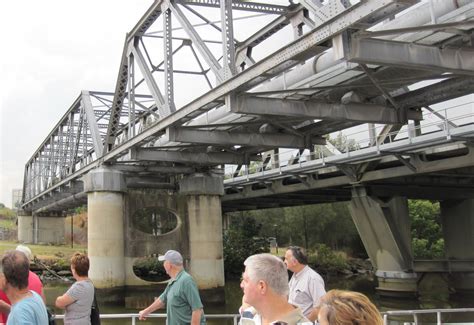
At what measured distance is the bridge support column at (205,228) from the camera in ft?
88.9

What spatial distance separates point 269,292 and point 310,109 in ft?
45.1

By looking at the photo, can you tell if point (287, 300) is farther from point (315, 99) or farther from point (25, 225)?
point (25, 225)

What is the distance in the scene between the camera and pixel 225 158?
26234mm

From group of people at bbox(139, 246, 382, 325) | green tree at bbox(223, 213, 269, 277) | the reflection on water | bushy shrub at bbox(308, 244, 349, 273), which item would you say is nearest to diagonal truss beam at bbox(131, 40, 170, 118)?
the reflection on water

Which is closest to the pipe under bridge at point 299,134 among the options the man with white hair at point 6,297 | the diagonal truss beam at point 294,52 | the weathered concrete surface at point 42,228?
the diagonal truss beam at point 294,52

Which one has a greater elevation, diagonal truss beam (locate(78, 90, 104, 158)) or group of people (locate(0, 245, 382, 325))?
diagonal truss beam (locate(78, 90, 104, 158))

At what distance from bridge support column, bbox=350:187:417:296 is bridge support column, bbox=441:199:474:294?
12.8ft

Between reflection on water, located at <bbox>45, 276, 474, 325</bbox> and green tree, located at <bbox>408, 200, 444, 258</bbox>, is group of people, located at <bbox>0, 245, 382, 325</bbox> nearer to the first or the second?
reflection on water, located at <bbox>45, 276, 474, 325</bbox>

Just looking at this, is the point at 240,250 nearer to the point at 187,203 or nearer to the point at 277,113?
the point at 187,203

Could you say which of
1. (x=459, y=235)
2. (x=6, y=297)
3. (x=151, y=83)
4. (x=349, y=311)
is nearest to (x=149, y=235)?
(x=151, y=83)

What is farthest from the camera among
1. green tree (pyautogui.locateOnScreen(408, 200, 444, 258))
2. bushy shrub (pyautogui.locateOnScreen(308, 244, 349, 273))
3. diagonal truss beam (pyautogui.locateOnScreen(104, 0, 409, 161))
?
green tree (pyautogui.locateOnScreen(408, 200, 444, 258))

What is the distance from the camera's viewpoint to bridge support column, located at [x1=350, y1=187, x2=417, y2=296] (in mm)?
30203

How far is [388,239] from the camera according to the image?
30375 mm

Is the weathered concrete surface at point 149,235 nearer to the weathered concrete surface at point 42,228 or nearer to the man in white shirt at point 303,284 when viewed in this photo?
the man in white shirt at point 303,284
